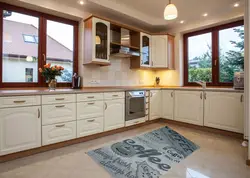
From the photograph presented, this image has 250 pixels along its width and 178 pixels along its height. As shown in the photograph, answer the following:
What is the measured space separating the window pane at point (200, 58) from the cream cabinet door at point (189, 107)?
0.79 metres

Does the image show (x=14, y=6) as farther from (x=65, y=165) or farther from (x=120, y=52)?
(x=65, y=165)

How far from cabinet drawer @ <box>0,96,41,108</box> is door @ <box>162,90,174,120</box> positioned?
103 inches

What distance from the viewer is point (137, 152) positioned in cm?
216

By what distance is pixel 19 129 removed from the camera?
1935 millimetres

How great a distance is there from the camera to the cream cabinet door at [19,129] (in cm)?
184

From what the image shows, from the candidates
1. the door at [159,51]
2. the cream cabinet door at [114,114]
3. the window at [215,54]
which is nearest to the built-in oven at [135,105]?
the cream cabinet door at [114,114]

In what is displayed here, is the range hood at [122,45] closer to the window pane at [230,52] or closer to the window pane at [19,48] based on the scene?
the window pane at [19,48]

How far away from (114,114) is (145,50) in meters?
1.82

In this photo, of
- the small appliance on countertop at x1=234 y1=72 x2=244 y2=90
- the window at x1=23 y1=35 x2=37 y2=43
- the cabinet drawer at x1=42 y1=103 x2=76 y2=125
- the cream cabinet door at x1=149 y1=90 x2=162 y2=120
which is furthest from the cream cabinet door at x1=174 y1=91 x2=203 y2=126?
the window at x1=23 y1=35 x2=37 y2=43

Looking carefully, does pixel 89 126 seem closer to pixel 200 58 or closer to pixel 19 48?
pixel 19 48

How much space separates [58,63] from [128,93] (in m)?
1.43

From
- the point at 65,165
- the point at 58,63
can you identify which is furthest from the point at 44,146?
the point at 58,63

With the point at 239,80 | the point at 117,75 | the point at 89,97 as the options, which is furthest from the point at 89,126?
the point at 239,80

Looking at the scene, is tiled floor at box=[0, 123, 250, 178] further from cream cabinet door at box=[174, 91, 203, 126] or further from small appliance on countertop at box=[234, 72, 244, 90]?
small appliance on countertop at box=[234, 72, 244, 90]
